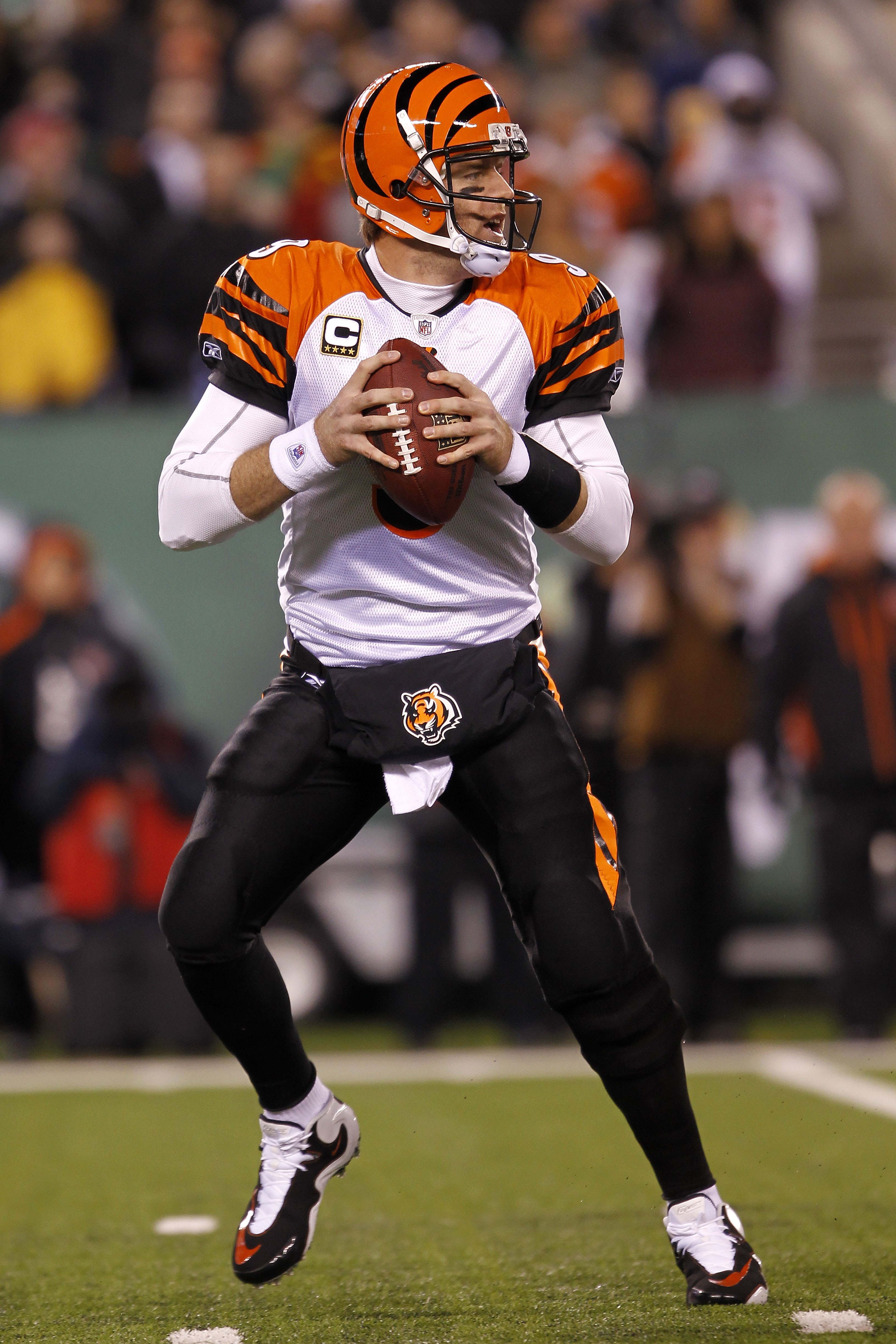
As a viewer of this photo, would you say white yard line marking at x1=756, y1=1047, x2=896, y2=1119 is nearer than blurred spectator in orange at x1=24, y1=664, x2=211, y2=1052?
Yes

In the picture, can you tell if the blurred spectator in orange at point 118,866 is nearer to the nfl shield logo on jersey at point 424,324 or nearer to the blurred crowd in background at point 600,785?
the blurred crowd in background at point 600,785

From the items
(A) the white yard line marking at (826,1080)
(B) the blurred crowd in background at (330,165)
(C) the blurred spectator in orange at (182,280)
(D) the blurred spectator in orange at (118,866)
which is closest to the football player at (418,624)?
(A) the white yard line marking at (826,1080)

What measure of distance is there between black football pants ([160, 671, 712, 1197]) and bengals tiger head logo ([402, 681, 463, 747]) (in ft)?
0.28

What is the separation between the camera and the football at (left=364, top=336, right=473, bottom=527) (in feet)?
9.52

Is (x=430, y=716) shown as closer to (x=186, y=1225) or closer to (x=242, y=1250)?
(x=242, y=1250)

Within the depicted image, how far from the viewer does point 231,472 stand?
3070 millimetres

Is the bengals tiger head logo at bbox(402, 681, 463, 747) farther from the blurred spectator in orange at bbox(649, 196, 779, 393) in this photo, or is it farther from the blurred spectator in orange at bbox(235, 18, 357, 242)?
the blurred spectator in orange at bbox(235, 18, 357, 242)

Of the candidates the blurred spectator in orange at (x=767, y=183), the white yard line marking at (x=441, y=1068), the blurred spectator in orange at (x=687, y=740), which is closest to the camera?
the white yard line marking at (x=441, y=1068)

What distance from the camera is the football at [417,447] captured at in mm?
2902

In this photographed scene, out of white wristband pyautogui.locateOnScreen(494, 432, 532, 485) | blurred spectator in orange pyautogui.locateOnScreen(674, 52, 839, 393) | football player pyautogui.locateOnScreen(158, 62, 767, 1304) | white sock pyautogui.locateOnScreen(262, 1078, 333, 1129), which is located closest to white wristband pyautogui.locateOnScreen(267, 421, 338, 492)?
football player pyautogui.locateOnScreen(158, 62, 767, 1304)

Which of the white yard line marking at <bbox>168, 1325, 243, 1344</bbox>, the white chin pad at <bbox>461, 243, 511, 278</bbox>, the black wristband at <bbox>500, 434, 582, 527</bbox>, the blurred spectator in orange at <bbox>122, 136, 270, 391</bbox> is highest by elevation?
the blurred spectator in orange at <bbox>122, 136, 270, 391</bbox>

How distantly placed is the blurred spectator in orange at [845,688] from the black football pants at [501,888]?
13.2 ft

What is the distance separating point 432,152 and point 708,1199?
178cm

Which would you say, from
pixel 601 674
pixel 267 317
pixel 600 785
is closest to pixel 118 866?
pixel 600 785
